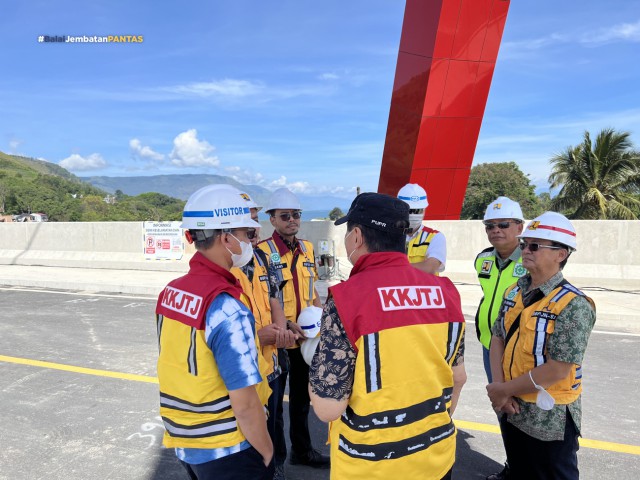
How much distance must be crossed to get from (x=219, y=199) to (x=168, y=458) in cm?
255

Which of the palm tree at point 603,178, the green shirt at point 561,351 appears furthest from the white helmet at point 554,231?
the palm tree at point 603,178

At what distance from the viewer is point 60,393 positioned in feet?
16.1

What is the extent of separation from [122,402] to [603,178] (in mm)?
25196

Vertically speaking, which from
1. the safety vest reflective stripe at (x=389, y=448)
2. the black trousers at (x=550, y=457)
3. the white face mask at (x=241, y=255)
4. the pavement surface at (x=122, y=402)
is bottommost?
the pavement surface at (x=122, y=402)

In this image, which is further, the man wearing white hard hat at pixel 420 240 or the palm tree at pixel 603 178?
the palm tree at pixel 603 178

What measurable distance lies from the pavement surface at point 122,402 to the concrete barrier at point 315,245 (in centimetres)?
153

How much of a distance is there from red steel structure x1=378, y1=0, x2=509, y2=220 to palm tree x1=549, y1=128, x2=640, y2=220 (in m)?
13.9

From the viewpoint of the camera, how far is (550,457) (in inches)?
92.4

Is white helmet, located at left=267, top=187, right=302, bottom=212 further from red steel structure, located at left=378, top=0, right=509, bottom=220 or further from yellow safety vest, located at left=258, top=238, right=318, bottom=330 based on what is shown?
red steel structure, located at left=378, top=0, right=509, bottom=220

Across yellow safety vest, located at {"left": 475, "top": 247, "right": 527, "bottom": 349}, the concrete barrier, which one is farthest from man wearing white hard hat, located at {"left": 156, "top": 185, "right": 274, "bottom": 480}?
the concrete barrier

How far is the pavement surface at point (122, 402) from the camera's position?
3.54 meters

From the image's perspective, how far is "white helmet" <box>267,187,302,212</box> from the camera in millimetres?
3832

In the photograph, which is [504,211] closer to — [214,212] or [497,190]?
[214,212]

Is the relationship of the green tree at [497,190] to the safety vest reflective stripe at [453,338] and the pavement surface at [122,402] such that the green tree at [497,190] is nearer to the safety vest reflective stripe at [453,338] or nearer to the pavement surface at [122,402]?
the pavement surface at [122,402]
